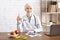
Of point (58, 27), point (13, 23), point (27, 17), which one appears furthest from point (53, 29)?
point (13, 23)

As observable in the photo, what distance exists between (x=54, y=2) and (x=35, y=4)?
546mm

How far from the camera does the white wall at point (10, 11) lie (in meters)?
4.29

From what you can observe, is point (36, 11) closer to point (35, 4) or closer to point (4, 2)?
point (35, 4)

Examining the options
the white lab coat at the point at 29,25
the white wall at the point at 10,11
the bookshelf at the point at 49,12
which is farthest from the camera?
the white wall at the point at 10,11

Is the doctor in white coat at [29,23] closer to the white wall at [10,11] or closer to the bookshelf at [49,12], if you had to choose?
the bookshelf at [49,12]

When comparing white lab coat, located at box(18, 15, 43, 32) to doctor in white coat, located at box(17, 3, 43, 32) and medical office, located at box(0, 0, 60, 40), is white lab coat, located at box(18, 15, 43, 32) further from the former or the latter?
medical office, located at box(0, 0, 60, 40)

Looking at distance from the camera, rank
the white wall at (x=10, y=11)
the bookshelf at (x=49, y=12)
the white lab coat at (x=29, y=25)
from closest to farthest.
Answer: the white lab coat at (x=29, y=25)
the bookshelf at (x=49, y=12)
the white wall at (x=10, y=11)

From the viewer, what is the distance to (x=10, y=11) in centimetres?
432

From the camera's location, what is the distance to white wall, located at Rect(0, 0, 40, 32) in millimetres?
4293

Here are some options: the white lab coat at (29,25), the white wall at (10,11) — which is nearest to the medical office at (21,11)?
the white wall at (10,11)

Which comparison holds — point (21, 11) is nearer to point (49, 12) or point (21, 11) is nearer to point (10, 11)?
point (10, 11)

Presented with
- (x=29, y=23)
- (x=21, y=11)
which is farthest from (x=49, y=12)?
(x=29, y=23)

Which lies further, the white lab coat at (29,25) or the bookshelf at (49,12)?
the bookshelf at (49,12)

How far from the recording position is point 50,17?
4.50 meters
